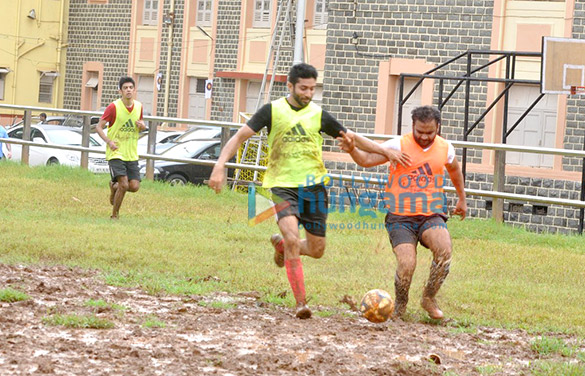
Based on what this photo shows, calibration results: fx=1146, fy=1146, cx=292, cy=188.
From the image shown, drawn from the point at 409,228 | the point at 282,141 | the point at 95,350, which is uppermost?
the point at 282,141

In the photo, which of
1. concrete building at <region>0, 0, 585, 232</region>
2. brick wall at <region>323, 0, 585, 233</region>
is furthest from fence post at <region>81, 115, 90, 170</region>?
concrete building at <region>0, 0, 585, 232</region>

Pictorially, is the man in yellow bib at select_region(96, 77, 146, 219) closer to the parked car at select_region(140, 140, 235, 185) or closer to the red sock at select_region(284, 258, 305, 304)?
the red sock at select_region(284, 258, 305, 304)

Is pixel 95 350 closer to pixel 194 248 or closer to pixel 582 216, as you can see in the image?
pixel 194 248

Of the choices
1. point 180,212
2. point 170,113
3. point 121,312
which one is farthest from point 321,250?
point 170,113

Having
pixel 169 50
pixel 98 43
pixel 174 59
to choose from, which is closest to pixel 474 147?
pixel 174 59

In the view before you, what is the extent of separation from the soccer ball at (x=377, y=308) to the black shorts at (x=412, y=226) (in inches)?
27.8

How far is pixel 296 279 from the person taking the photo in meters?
8.80

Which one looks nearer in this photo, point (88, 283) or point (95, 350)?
point (95, 350)

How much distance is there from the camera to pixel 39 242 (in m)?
12.2

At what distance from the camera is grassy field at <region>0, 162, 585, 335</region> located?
1009cm

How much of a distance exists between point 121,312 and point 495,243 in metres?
7.39

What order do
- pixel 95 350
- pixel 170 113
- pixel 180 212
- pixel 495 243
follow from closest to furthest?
pixel 95 350 < pixel 495 243 < pixel 180 212 < pixel 170 113

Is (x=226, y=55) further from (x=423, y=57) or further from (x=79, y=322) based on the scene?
(x=79, y=322)

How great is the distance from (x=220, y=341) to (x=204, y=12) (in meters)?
33.3
